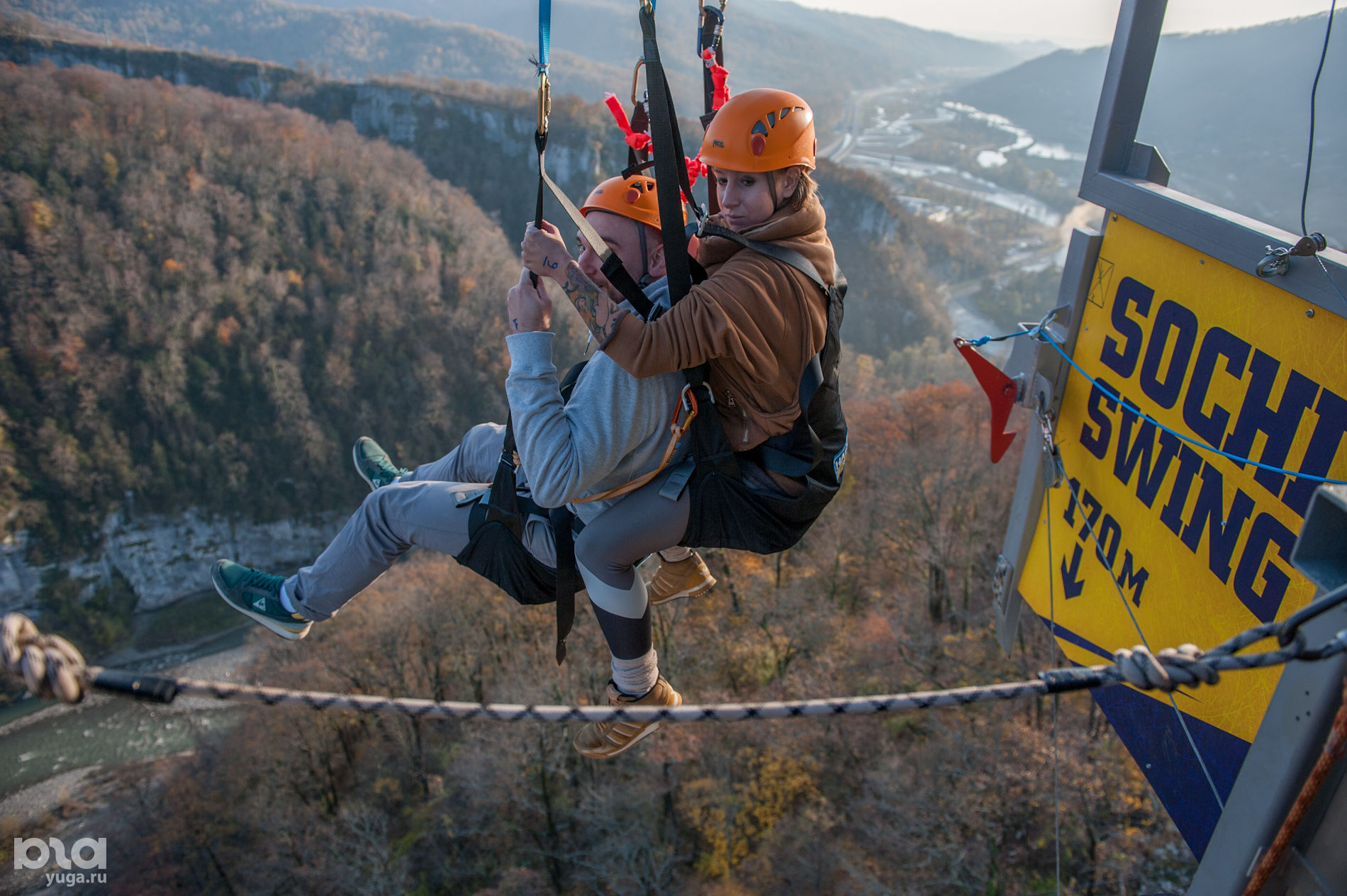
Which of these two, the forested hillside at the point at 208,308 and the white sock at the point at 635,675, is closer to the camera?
the white sock at the point at 635,675

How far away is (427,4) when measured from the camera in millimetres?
144000

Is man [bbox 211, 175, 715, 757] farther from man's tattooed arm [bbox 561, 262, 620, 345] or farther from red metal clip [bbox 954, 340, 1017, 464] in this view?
red metal clip [bbox 954, 340, 1017, 464]

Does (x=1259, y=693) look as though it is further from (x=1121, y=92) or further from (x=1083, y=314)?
(x=1121, y=92)

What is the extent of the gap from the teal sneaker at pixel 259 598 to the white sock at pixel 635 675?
1.34 meters

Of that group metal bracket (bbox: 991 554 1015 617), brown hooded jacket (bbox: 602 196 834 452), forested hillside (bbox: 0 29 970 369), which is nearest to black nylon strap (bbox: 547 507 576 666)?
brown hooded jacket (bbox: 602 196 834 452)

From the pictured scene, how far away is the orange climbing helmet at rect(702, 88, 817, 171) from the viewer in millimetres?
2600

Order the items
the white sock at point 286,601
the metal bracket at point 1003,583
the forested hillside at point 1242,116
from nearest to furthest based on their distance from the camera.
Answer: the white sock at point 286,601, the metal bracket at point 1003,583, the forested hillside at point 1242,116

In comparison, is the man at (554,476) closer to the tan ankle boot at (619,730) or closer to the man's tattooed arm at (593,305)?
the tan ankle boot at (619,730)

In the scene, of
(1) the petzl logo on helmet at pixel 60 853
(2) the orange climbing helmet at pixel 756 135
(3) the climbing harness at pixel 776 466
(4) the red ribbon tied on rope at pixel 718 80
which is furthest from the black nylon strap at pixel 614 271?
(1) the petzl logo on helmet at pixel 60 853

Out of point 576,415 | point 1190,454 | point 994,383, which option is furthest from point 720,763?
point 576,415

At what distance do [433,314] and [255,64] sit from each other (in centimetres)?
3593

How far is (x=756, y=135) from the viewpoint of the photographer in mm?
2602

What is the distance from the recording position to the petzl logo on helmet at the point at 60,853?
30.9 m

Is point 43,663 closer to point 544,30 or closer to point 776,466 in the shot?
point 776,466
